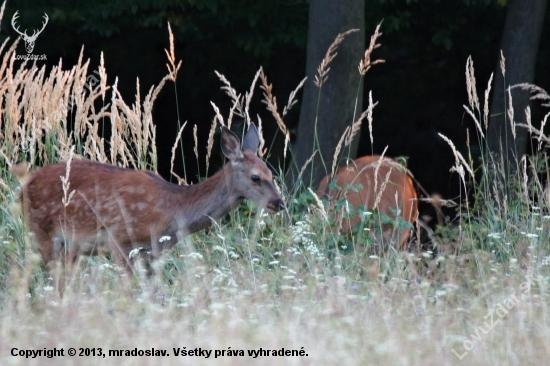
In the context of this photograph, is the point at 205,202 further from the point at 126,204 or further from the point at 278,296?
the point at 278,296

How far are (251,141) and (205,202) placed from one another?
74 centimetres

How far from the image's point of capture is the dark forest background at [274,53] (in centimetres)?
1127

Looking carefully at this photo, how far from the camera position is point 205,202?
7000 mm

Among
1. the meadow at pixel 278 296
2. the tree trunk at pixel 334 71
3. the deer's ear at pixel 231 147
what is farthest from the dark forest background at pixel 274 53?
the deer's ear at pixel 231 147

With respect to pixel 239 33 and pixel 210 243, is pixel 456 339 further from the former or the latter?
pixel 239 33

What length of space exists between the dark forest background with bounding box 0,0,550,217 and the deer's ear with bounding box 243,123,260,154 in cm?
372

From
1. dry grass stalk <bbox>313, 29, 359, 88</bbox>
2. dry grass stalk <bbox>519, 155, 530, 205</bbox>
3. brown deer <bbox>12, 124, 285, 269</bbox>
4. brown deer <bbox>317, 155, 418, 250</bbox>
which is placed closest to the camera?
brown deer <bbox>12, 124, 285, 269</bbox>

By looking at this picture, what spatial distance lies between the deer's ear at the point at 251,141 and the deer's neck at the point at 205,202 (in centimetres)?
38

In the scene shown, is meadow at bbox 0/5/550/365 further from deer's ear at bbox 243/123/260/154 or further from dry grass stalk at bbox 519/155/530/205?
deer's ear at bbox 243/123/260/154

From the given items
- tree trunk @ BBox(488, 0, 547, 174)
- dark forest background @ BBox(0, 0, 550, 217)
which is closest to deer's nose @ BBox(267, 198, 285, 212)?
dark forest background @ BBox(0, 0, 550, 217)

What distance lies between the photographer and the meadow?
14.6 feet

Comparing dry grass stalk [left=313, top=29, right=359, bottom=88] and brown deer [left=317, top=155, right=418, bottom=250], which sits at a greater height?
dry grass stalk [left=313, top=29, right=359, bottom=88]

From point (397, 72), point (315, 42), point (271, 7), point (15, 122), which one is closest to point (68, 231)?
point (15, 122)

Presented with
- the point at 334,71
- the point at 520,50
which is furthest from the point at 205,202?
the point at 520,50
